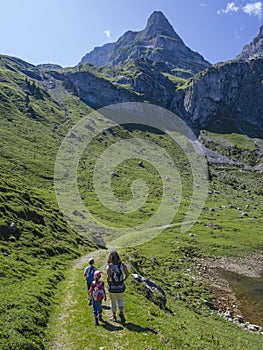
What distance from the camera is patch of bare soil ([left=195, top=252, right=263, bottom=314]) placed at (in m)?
45.6

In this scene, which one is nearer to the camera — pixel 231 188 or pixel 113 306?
pixel 113 306

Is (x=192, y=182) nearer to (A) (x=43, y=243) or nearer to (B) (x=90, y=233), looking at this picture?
(B) (x=90, y=233)

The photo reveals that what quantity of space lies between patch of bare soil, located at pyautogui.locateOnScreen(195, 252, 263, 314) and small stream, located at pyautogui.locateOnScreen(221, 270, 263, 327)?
3.23 feet

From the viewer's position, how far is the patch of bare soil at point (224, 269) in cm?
4560

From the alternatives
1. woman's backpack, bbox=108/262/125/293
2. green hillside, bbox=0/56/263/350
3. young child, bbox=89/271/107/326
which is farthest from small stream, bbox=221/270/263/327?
woman's backpack, bbox=108/262/125/293

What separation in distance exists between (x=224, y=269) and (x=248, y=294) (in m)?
14.6

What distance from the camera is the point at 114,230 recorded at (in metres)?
88.8

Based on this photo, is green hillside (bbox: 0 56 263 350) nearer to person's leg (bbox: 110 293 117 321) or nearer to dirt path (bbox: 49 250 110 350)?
dirt path (bbox: 49 250 110 350)

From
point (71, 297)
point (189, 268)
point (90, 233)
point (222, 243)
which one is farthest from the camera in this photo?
point (222, 243)

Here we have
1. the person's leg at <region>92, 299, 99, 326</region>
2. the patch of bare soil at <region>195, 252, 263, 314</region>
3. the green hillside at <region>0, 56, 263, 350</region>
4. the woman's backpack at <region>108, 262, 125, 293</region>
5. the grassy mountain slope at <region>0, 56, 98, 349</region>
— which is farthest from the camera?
the patch of bare soil at <region>195, 252, 263, 314</region>

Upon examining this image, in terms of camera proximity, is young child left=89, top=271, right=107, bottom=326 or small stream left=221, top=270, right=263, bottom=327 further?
small stream left=221, top=270, right=263, bottom=327

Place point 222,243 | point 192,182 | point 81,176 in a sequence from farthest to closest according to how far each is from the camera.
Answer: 1. point 192,182
2. point 81,176
3. point 222,243

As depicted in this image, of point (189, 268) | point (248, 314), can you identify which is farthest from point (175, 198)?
point (248, 314)

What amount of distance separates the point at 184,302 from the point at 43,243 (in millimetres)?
21113
